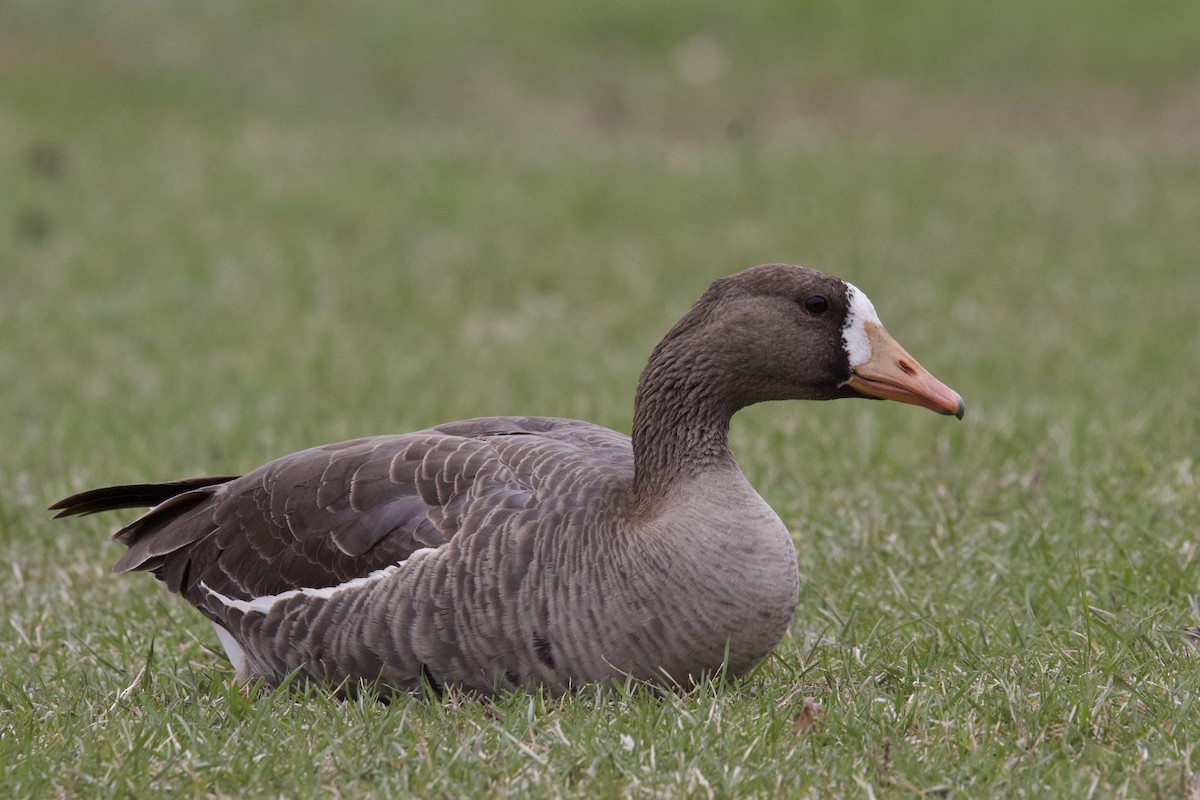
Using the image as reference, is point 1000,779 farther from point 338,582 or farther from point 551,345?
point 551,345

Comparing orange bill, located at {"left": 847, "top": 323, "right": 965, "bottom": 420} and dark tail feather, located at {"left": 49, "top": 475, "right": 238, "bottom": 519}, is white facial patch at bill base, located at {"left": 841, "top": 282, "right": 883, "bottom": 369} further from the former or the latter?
dark tail feather, located at {"left": 49, "top": 475, "right": 238, "bottom": 519}

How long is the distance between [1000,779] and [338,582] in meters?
1.91

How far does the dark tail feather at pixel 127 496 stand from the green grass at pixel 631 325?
0.43 m

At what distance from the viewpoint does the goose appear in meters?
3.88

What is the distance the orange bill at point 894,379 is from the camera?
4.06m

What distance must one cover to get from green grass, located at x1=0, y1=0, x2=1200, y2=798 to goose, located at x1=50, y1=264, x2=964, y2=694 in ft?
0.51

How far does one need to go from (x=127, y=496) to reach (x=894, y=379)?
98.7 inches

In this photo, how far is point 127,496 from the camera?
15.7 ft

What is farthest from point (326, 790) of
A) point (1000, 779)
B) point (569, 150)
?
point (569, 150)

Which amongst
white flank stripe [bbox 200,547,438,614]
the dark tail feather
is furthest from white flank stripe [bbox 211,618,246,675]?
the dark tail feather

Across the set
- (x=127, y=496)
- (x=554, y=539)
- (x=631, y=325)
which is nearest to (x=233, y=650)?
(x=127, y=496)

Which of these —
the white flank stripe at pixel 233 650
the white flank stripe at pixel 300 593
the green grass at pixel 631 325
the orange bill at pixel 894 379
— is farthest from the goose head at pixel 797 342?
the white flank stripe at pixel 233 650

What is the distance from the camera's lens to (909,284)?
11492mm

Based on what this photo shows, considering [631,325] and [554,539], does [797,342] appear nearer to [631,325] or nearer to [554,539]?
[554,539]
